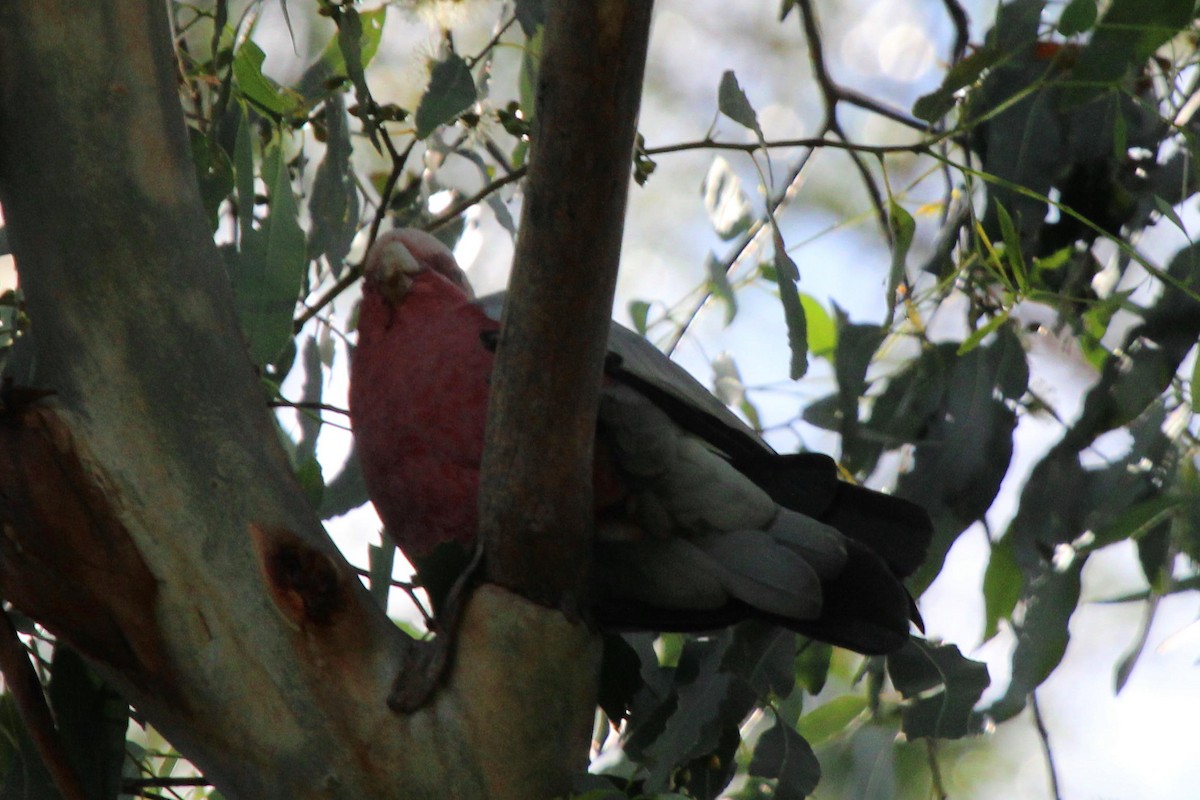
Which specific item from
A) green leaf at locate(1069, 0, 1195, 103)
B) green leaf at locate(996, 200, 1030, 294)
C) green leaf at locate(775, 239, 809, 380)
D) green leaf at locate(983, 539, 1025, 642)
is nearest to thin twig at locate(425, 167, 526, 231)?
green leaf at locate(775, 239, 809, 380)

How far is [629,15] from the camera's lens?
99 cm

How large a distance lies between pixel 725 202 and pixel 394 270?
66cm

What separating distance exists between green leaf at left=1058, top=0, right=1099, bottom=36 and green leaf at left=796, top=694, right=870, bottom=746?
3.43 ft

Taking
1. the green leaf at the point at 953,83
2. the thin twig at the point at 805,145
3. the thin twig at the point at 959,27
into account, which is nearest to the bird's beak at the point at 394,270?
the thin twig at the point at 805,145

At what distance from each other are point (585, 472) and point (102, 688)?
0.61 meters

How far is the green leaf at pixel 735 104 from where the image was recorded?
5.20 ft

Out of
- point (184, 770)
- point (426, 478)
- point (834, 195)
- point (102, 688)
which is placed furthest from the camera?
point (834, 195)

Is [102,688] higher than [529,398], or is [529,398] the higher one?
[529,398]

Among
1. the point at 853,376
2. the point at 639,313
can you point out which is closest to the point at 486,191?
the point at 639,313

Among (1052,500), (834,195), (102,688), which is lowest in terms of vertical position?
(102,688)

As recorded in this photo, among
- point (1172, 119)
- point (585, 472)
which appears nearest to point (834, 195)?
point (1172, 119)

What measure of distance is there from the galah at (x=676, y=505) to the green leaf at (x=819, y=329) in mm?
523

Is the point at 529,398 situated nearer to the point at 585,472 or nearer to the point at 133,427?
the point at 585,472

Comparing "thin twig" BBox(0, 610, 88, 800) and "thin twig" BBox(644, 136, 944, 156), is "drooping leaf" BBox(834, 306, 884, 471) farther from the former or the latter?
"thin twig" BBox(0, 610, 88, 800)
